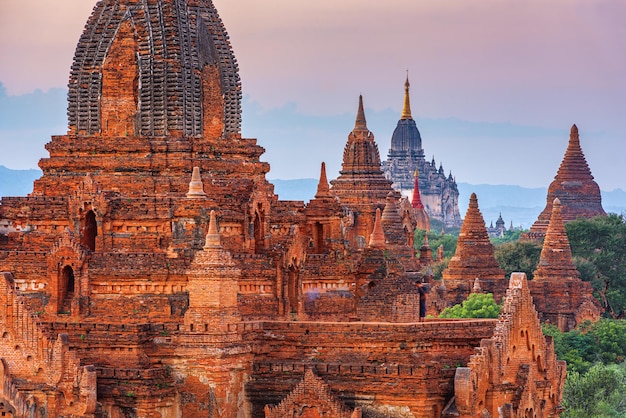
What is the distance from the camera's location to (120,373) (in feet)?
151

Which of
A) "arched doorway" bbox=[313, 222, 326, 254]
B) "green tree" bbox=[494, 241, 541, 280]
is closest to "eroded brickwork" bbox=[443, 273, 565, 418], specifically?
"arched doorway" bbox=[313, 222, 326, 254]

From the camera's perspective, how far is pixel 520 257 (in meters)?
106

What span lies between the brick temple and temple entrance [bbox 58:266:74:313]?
0.04 meters

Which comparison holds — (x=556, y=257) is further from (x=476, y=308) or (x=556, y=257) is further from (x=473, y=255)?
(x=476, y=308)

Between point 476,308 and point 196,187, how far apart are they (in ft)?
113

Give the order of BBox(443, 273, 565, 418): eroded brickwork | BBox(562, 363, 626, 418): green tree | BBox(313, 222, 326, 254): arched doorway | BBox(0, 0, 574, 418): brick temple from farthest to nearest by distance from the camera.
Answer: BBox(562, 363, 626, 418): green tree, BBox(313, 222, 326, 254): arched doorway, BBox(443, 273, 565, 418): eroded brickwork, BBox(0, 0, 574, 418): brick temple

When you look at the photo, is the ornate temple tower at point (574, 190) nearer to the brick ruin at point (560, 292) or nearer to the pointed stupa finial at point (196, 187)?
the brick ruin at point (560, 292)

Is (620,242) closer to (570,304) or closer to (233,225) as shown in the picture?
(570,304)

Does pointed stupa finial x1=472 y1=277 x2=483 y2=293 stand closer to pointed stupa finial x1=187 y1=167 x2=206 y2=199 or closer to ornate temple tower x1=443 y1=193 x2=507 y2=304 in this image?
ornate temple tower x1=443 y1=193 x2=507 y2=304

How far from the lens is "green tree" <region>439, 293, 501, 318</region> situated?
80.8 metres

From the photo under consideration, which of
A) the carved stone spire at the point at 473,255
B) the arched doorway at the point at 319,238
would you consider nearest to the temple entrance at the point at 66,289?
the arched doorway at the point at 319,238

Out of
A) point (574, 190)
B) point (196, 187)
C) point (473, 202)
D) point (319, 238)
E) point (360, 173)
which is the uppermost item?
point (574, 190)

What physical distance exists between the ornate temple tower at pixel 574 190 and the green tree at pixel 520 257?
11891mm

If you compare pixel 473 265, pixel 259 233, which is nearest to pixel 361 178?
pixel 473 265
